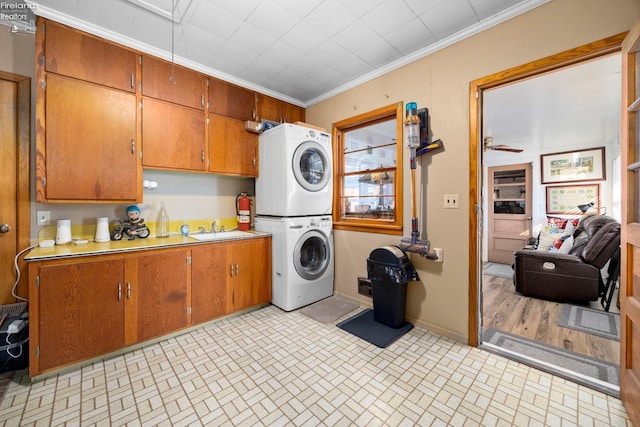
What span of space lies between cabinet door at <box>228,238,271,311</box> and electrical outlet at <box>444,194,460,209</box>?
6.02 feet

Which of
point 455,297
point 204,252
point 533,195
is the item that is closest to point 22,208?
point 204,252

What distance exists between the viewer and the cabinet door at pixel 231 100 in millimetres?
2691

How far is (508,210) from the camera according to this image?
5.61m

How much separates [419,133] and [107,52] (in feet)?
8.74

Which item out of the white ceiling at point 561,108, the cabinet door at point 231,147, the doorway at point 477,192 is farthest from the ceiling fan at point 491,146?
the cabinet door at point 231,147

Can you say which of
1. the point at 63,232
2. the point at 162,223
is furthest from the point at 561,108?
the point at 63,232

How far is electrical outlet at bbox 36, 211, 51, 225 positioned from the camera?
2.07 metres

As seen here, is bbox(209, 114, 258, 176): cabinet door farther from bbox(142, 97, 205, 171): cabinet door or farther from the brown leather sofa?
the brown leather sofa

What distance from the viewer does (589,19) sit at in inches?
62.9

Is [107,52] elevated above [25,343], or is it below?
above

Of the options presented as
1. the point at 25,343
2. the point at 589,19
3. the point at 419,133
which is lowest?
the point at 25,343

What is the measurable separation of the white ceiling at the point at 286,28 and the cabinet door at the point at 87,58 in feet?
0.34

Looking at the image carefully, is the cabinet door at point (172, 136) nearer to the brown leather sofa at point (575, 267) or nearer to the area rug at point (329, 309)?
the area rug at point (329, 309)

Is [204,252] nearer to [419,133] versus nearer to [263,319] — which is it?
[263,319]
